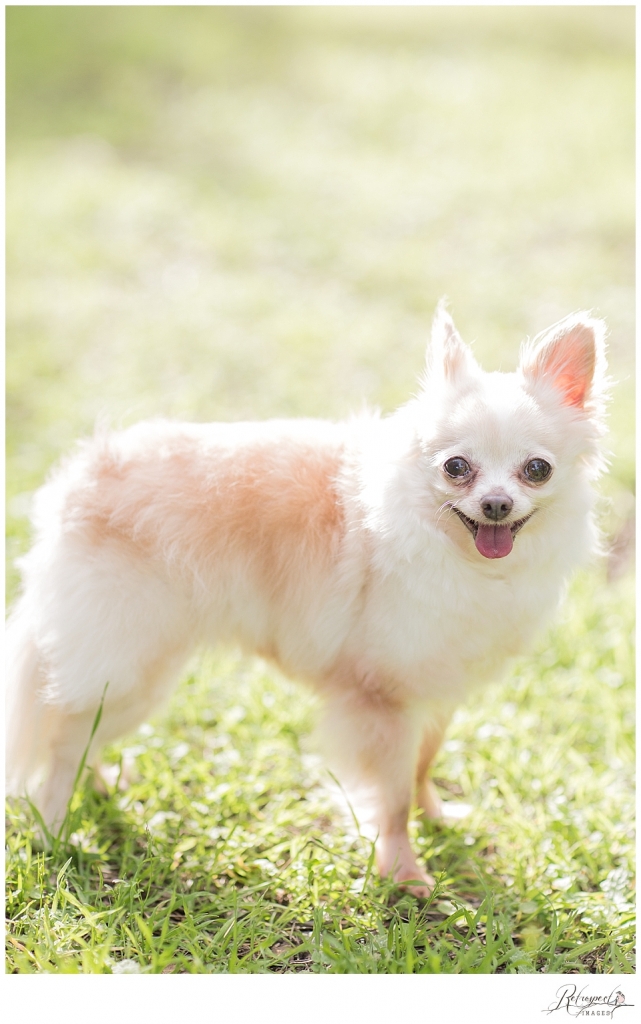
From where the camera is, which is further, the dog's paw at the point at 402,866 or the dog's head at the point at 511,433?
the dog's paw at the point at 402,866

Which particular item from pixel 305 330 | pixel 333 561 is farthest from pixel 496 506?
pixel 305 330

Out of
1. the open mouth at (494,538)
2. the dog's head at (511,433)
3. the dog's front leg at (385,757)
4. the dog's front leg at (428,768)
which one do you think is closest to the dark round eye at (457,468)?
the dog's head at (511,433)

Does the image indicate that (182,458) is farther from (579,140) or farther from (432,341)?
(579,140)

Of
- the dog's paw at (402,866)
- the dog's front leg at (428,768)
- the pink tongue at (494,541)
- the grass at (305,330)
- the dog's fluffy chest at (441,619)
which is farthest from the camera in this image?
the dog's front leg at (428,768)

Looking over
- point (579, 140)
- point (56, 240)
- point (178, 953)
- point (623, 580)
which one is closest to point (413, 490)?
point (178, 953)

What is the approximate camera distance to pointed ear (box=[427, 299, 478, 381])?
2633mm

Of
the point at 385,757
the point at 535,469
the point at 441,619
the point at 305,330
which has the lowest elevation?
the point at 385,757

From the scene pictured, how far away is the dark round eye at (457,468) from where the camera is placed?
248 centimetres

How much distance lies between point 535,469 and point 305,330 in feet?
15.0

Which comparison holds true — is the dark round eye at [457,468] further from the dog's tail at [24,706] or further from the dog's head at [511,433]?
the dog's tail at [24,706]

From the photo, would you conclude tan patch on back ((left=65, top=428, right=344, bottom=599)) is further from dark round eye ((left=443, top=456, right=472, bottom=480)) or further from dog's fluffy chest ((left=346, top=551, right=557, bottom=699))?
dark round eye ((left=443, top=456, right=472, bottom=480))

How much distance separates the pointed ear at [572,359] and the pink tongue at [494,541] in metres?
0.48

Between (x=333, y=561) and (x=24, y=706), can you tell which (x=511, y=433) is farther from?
(x=24, y=706)

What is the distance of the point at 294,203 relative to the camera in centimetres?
848
